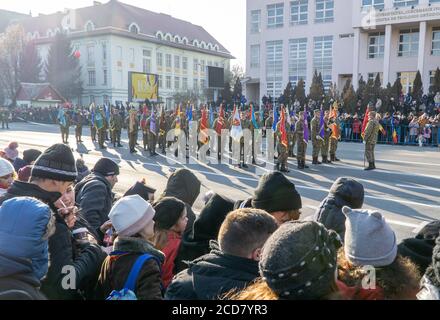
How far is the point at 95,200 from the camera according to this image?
172 inches

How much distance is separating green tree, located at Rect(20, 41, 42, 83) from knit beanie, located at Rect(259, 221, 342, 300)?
63511 millimetres

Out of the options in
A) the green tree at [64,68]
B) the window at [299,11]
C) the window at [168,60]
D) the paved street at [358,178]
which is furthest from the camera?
the window at [168,60]

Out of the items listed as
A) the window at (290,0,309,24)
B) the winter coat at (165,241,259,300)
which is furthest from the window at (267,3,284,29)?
the winter coat at (165,241,259,300)

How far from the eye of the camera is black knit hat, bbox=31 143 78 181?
3078mm

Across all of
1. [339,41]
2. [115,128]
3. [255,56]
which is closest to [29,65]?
[255,56]

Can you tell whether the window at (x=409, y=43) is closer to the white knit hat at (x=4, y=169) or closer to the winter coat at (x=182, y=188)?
the winter coat at (x=182, y=188)

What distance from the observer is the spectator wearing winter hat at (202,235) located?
325 centimetres

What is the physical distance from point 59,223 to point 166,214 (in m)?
0.97

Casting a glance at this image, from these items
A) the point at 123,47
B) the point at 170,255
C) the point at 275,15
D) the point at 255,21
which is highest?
the point at 275,15

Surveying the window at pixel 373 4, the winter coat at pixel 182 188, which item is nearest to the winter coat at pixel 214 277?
the winter coat at pixel 182 188

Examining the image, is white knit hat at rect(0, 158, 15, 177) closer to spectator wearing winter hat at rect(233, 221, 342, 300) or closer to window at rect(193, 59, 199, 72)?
spectator wearing winter hat at rect(233, 221, 342, 300)

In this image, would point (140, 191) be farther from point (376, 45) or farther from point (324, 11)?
point (324, 11)

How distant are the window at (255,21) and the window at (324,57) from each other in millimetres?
6889
